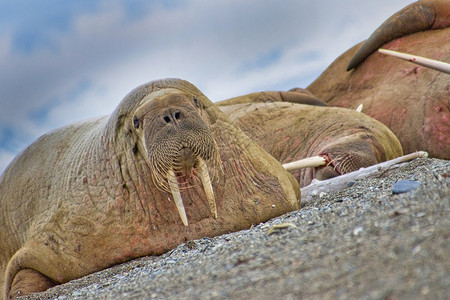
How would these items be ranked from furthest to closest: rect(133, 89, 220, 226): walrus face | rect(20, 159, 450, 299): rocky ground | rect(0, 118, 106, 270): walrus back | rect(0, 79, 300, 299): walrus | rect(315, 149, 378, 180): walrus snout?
rect(315, 149, 378, 180): walrus snout, rect(0, 118, 106, 270): walrus back, rect(0, 79, 300, 299): walrus, rect(133, 89, 220, 226): walrus face, rect(20, 159, 450, 299): rocky ground

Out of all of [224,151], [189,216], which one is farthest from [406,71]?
[189,216]

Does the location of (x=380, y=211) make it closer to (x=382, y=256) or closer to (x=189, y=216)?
(x=382, y=256)

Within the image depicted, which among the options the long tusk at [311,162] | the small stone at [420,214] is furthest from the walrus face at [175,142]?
the long tusk at [311,162]

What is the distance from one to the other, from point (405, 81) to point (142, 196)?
4.83 m

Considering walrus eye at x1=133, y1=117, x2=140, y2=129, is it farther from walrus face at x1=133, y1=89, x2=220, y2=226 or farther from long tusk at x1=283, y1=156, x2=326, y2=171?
long tusk at x1=283, y1=156, x2=326, y2=171

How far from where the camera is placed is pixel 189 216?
4.20 m

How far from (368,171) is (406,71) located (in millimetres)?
3403

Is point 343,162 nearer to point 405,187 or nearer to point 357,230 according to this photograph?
point 405,187

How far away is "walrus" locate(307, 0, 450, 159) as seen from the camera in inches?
270

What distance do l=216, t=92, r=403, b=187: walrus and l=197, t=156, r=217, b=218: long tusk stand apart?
2.15m

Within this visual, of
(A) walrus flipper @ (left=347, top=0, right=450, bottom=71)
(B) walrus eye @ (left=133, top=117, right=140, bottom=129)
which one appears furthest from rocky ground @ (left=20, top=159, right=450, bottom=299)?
(A) walrus flipper @ (left=347, top=0, right=450, bottom=71)

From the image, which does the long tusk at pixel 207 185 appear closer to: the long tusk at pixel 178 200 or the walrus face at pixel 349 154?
the long tusk at pixel 178 200

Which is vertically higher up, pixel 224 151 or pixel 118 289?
pixel 224 151

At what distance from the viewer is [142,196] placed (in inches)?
167
